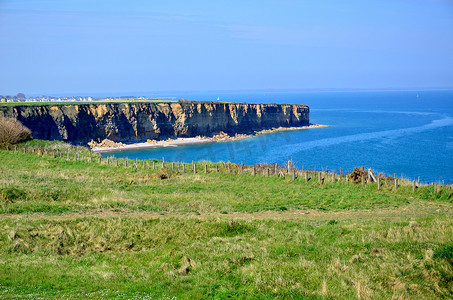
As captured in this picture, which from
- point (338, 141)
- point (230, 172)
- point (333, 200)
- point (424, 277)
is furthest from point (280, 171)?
point (338, 141)

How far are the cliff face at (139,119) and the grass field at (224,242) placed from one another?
2238 inches

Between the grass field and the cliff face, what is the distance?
56.8 m

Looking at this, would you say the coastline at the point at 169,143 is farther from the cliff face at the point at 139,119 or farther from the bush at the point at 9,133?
the bush at the point at 9,133

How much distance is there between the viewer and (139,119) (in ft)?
311

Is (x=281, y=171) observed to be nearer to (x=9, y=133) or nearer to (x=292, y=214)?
(x=292, y=214)

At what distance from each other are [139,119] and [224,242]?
82.9m

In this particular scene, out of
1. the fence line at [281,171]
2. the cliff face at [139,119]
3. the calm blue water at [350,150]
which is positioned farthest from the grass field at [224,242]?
the cliff face at [139,119]

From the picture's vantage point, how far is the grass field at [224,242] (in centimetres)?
1038

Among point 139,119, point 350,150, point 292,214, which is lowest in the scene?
point 350,150

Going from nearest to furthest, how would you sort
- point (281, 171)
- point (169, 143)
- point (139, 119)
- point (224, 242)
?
point (224, 242) < point (281, 171) < point (169, 143) < point (139, 119)

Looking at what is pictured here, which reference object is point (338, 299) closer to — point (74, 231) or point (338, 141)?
point (74, 231)

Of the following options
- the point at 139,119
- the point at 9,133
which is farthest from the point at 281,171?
the point at 139,119

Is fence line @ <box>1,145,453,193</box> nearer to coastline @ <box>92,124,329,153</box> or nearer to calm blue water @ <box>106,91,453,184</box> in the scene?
calm blue water @ <box>106,91,453,184</box>

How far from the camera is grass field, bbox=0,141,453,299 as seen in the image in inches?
409
